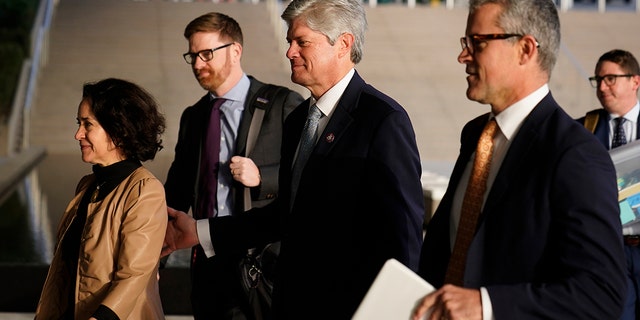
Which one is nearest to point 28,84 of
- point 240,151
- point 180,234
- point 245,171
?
point 240,151

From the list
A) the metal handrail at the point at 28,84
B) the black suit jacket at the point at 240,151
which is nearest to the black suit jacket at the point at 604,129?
the black suit jacket at the point at 240,151

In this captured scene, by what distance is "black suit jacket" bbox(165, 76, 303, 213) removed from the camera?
4.67m

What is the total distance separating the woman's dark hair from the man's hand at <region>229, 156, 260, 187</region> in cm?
88

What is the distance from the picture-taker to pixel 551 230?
2.35 m

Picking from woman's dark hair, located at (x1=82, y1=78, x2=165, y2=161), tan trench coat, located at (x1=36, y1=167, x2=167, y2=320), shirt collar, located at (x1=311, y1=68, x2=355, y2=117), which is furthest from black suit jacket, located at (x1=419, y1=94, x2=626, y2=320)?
A: woman's dark hair, located at (x1=82, y1=78, x2=165, y2=161)

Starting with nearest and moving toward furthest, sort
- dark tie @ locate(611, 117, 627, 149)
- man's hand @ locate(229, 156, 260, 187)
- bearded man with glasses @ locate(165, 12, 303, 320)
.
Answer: man's hand @ locate(229, 156, 260, 187)
bearded man with glasses @ locate(165, 12, 303, 320)
dark tie @ locate(611, 117, 627, 149)

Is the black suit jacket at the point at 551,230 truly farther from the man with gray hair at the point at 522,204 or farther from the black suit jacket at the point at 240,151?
the black suit jacket at the point at 240,151

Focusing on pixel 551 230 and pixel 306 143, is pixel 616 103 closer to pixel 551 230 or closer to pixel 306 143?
pixel 306 143

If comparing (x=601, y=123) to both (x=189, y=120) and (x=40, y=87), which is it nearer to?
(x=189, y=120)

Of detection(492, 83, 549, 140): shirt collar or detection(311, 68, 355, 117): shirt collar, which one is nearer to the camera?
detection(492, 83, 549, 140): shirt collar

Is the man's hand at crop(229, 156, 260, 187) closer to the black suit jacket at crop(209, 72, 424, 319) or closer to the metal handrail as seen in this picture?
the black suit jacket at crop(209, 72, 424, 319)

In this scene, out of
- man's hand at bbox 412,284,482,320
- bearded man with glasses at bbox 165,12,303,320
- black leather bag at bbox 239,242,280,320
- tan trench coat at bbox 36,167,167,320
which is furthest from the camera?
bearded man with glasses at bbox 165,12,303,320

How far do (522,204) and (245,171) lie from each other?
2.29 m

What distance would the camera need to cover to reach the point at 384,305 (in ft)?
7.45
